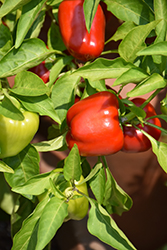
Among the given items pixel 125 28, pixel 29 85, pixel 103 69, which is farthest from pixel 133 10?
pixel 29 85

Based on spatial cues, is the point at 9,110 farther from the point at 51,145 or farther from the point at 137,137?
the point at 137,137

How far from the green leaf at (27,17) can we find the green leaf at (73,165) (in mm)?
257

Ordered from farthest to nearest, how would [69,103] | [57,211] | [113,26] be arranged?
[113,26], [69,103], [57,211]

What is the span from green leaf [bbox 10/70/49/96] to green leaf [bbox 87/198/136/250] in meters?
0.29

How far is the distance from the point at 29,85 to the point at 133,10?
0.29m

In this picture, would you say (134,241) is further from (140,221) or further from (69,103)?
(69,103)

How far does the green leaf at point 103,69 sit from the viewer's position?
538mm

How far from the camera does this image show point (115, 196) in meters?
0.74

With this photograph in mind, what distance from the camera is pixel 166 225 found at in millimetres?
969

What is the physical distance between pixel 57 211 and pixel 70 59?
1.24 ft

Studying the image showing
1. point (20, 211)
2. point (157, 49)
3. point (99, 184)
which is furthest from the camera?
point (20, 211)

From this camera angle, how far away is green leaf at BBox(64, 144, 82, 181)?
58 centimetres

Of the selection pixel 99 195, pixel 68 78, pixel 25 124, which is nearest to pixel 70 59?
pixel 68 78

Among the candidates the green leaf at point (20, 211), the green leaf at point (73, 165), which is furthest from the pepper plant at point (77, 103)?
the green leaf at point (20, 211)
